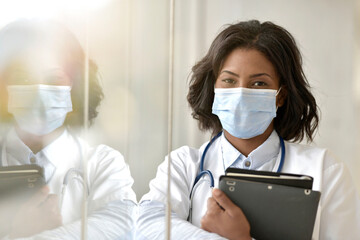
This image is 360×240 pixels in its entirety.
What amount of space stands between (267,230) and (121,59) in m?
0.57

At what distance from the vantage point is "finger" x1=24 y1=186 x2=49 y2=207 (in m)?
1.03

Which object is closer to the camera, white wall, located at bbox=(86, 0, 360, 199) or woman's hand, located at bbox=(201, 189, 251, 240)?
woman's hand, located at bbox=(201, 189, 251, 240)

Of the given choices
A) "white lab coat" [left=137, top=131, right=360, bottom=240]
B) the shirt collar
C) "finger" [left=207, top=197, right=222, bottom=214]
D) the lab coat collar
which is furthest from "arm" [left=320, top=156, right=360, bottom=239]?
the lab coat collar

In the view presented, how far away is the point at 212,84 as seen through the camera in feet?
3.49

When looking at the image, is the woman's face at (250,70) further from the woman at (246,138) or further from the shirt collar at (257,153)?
the shirt collar at (257,153)

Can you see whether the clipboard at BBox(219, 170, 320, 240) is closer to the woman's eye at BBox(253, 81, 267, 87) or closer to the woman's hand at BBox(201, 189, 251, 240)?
the woman's hand at BBox(201, 189, 251, 240)

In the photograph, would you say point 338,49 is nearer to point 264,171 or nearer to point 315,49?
point 315,49

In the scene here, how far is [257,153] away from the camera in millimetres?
1047

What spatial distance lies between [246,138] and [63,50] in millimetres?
512

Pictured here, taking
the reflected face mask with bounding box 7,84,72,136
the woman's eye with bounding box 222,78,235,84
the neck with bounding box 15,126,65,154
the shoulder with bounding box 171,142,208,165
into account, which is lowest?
the shoulder with bounding box 171,142,208,165

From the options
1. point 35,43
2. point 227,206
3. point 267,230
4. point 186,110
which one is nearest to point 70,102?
point 35,43

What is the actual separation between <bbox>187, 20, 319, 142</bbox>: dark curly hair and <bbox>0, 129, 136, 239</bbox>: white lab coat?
10.1 inches

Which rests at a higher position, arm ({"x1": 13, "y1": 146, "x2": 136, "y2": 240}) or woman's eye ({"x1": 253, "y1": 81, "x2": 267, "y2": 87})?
woman's eye ({"x1": 253, "y1": 81, "x2": 267, "y2": 87})

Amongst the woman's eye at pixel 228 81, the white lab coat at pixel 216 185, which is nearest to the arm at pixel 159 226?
the white lab coat at pixel 216 185
